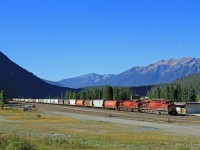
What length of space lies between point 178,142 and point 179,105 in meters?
65.8

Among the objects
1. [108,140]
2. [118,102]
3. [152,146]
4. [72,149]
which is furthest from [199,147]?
[118,102]

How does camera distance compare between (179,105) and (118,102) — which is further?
(118,102)

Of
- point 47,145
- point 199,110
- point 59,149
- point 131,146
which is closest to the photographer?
point 59,149

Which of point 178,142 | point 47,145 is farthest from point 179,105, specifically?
point 47,145

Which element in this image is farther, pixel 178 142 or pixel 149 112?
pixel 149 112

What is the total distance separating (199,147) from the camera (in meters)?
34.9

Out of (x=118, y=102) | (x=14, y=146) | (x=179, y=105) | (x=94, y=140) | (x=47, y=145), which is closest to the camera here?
(x=14, y=146)

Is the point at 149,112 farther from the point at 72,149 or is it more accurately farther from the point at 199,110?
the point at 72,149

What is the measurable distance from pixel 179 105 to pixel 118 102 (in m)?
31.2

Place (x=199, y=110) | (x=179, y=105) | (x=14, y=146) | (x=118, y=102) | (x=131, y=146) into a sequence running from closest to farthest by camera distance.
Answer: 1. (x=14, y=146)
2. (x=131, y=146)
3. (x=179, y=105)
4. (x=199, y=110)
5. (x=118, y=102)

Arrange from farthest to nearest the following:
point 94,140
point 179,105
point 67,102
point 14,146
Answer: point 67,102
point 179,105
point 94,140
point 14,146

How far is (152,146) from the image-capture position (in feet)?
114

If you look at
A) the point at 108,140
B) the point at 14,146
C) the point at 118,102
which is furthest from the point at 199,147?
the point at 118,102

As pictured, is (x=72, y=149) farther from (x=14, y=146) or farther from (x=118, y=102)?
(x=118, y=102)
